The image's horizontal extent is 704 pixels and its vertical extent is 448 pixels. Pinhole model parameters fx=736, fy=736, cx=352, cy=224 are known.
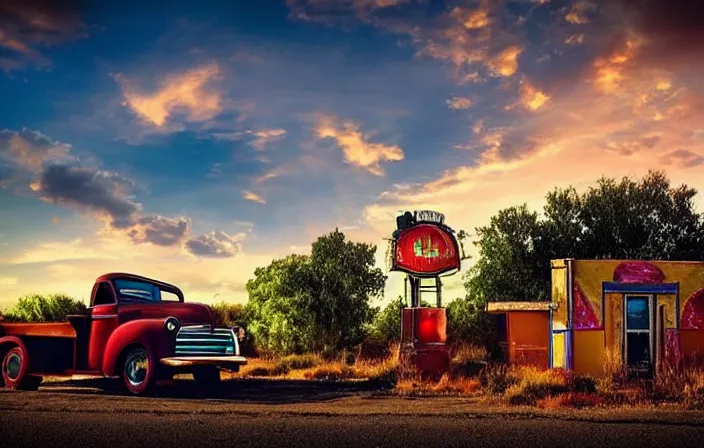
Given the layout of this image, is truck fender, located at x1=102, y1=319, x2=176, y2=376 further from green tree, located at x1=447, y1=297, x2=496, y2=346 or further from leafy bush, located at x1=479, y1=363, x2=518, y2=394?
green tree, located at x1=447, y1=297, x2=496, y2=346

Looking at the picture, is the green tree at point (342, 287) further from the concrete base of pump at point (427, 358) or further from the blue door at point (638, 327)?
the blue door at point (638, 327)

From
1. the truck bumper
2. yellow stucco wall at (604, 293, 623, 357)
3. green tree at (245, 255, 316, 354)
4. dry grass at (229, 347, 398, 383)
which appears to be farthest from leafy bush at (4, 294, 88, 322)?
yellow stucco wall at (604, 293, 623, 357)

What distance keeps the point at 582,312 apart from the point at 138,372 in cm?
1279

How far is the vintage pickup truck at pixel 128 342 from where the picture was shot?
1595cm

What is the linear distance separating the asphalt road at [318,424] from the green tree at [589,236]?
17515 mm

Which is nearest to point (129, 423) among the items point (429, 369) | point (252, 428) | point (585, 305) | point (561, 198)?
point (252, 428)

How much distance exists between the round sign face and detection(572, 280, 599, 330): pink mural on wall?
3.65 meters

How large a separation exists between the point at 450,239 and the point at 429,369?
12.9ft

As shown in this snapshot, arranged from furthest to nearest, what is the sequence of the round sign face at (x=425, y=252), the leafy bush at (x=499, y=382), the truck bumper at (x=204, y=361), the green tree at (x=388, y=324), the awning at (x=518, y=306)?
the green tree at (x=388, y=324)
the awning at (x=518, y=306)
the round sign face at (x=425, y=252)
the leafy bush at (x=499, y=382)
the truck bumper at (x=204, y=361)

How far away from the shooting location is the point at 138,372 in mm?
16297

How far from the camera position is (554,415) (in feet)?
42.5

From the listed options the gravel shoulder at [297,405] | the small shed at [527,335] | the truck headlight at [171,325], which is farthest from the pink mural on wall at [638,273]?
the truck headlight at [171,325]

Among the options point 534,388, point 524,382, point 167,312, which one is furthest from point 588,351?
point 167,312

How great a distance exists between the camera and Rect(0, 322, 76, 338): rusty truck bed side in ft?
57.9
